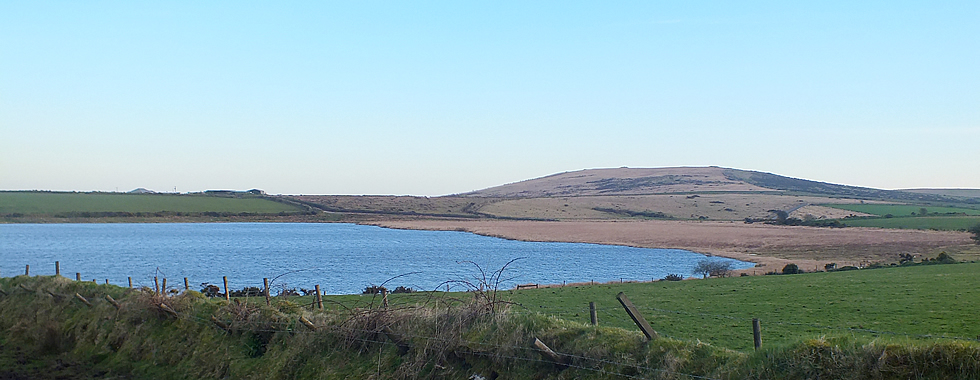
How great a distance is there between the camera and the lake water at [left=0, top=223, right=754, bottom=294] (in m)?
44.2

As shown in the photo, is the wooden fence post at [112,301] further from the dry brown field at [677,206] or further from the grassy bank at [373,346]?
the dry brown field at [677,206]

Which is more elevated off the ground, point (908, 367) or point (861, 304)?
point (908, 367)

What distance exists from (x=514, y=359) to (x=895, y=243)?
67.6m

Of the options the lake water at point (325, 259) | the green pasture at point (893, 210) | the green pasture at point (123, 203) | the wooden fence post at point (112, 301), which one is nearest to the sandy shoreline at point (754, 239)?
the lake water at point (325, 259)

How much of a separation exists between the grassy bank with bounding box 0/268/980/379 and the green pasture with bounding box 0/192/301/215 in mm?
119455

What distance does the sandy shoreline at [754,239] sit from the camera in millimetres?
58344

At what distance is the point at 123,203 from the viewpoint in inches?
5167

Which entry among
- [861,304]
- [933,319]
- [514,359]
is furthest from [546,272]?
[514,359]

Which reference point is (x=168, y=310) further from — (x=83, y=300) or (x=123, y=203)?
(x=123, y=203)

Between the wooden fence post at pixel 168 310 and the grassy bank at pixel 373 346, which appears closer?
the grassy bank at pixel 373 346

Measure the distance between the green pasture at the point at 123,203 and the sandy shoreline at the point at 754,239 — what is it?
36252mm

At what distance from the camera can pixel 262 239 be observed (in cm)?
8744

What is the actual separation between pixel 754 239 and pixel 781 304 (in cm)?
5947

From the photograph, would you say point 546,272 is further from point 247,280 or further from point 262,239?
point 262,239
